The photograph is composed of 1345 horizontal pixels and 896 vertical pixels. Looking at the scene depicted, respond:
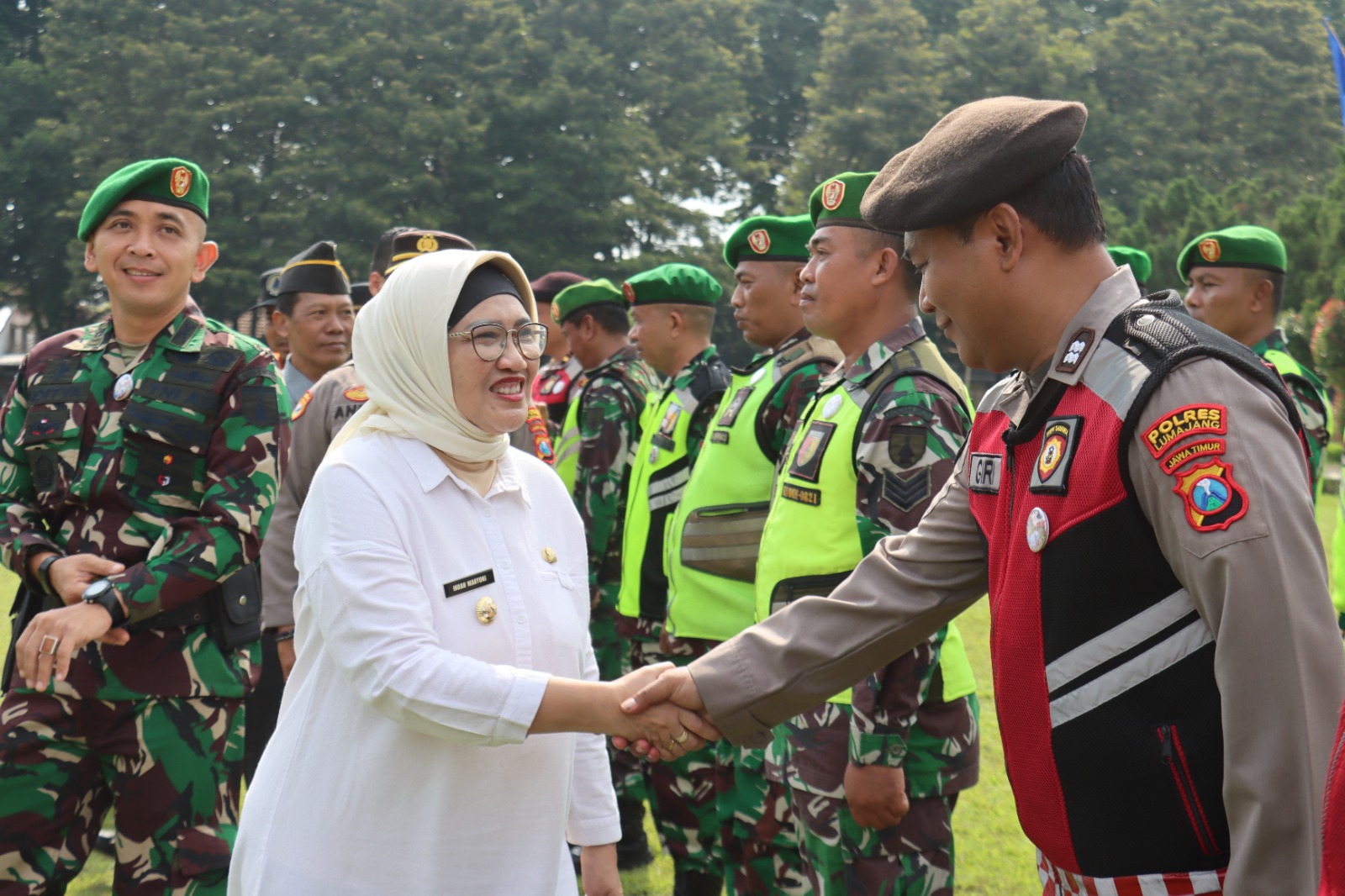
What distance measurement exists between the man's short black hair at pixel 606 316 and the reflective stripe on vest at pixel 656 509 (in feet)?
5.28

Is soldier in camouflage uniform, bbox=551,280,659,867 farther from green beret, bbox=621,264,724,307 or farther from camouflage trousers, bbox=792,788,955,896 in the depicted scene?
camouflage trousers, bbox=792,788,955,896

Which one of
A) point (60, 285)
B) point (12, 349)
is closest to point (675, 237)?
point (60, 285)

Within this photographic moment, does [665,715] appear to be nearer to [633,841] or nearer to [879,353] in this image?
[879,353]

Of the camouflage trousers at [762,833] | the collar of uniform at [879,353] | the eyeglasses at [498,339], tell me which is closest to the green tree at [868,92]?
the camouflage trousers at [762,833]

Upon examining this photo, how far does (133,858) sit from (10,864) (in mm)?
287

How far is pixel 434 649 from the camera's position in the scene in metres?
2.28

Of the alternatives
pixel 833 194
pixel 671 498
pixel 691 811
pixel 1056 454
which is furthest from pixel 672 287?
pixel 1056 454

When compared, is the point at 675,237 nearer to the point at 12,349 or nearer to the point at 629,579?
the point at 12,349

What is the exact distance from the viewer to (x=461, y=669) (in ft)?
7.43

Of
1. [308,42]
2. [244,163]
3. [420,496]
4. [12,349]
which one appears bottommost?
[12,349]

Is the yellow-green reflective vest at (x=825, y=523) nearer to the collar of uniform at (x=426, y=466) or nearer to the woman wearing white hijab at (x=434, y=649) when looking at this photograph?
the woman wearing white hijab at (x=434, y=649)

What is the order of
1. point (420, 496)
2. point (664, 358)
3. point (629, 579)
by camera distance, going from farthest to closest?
point (664, 358), point (629, 579), point (420, 496)

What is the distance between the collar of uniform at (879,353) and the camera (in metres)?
3.54

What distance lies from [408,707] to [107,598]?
1335mm
